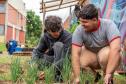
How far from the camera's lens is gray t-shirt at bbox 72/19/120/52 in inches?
163

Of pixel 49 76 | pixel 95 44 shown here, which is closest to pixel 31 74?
pixel 49 76

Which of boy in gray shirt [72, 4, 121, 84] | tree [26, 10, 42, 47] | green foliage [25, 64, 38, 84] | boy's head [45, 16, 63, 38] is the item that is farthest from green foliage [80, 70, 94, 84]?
tree [26, 10, 42, 47]

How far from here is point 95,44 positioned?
14.3 feet

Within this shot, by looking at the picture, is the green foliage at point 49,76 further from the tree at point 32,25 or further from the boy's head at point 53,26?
the tree at point 32,25

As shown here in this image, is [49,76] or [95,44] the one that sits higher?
[95,44]

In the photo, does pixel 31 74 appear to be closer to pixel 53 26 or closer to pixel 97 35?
pixel 97 35

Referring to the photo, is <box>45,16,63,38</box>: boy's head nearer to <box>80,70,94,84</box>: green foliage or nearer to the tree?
<box>80,70,94,84</box>: green foliage

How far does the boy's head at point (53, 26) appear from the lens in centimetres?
480

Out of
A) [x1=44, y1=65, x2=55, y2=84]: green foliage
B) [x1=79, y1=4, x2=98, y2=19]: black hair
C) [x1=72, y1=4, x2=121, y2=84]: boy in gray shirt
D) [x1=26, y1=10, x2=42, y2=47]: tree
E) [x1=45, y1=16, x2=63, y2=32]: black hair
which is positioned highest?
[x1=26, y1=10, x2=42, y2=47]: tree

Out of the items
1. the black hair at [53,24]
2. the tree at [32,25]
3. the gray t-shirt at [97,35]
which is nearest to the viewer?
the gray t-shirt at [97,35]

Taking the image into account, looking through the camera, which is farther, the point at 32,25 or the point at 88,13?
the point at 32,25

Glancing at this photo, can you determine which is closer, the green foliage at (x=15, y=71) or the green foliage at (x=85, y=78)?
the green foliage at (x=85, y=78)

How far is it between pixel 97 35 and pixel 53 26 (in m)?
0.72

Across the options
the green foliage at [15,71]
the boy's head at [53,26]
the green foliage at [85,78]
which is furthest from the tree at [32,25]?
the green foliage at [85,78]
